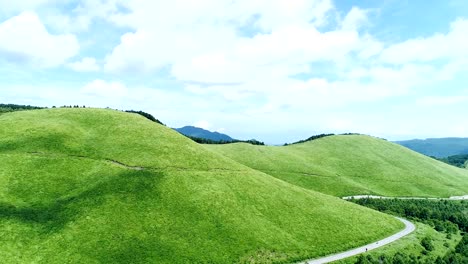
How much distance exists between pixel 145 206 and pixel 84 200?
1396 cm

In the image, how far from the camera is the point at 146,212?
268 feet

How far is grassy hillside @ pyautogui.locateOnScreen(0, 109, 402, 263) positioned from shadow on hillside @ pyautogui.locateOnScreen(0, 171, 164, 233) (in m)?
0.23

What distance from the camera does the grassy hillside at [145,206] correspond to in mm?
70062

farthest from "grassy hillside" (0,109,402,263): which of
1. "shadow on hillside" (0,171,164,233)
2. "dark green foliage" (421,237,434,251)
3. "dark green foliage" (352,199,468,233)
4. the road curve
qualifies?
"dark green foliage" (352,199,468,233)

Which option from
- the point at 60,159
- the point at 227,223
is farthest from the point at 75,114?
the point at 227,223

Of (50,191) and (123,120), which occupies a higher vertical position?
(123,120)

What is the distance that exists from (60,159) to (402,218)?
110052 millimetres

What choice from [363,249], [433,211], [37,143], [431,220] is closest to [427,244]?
[363,249]

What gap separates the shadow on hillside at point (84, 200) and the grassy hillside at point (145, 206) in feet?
0.75

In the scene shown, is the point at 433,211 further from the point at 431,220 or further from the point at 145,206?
the point at 145,206

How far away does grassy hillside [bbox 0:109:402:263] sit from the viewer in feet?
230

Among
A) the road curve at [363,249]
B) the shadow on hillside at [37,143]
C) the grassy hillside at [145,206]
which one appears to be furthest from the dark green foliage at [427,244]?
the shadow on hillside at [37,143]

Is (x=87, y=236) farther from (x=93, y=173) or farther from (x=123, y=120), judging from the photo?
(x=123, y=120)

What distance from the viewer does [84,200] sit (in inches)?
3253
